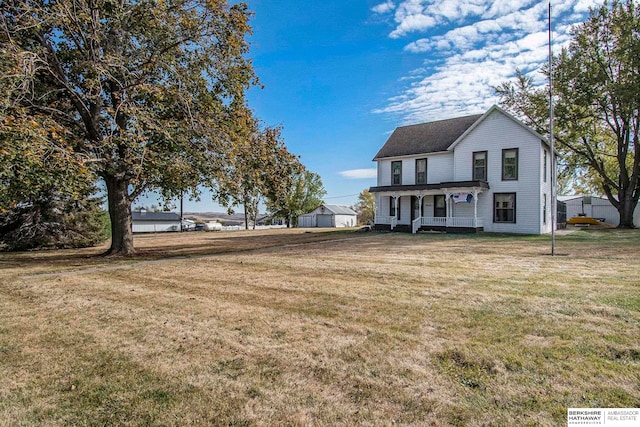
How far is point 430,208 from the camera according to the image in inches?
944

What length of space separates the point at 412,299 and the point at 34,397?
488cm

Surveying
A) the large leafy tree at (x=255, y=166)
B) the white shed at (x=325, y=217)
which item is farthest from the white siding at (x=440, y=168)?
the white shed at (x=325, y=217)

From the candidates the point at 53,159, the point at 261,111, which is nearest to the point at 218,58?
the point at 261,111

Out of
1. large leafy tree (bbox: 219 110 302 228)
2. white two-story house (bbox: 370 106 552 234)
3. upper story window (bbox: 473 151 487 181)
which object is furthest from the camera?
upper story window (bbox: 473 151 487 181)

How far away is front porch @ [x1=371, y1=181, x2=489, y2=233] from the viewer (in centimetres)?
2142

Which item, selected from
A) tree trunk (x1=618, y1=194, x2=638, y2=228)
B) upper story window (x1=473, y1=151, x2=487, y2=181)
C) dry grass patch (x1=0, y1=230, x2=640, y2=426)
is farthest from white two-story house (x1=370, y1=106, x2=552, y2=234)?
dry grass patch (x1=0, y1=230, x2=640, y2=426)

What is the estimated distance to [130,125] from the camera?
35.3 ft

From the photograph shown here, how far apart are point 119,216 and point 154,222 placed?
56.0 metres

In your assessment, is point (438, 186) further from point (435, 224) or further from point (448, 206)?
point (435, 224)

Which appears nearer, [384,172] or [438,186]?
[438,186]

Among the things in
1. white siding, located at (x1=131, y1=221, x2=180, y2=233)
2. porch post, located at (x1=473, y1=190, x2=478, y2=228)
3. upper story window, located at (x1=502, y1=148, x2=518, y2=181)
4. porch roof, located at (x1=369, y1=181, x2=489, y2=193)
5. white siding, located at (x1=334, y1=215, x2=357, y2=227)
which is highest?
upper story window, located at (x1=502, y1=148, x2=518, y2=181)

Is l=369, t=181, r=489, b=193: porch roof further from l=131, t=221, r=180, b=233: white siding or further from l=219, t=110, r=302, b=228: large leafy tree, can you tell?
l=131, t=221, r=180, b=233: white siding

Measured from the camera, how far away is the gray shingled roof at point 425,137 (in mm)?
24047

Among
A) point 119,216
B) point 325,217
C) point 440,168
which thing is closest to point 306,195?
point 325,217
